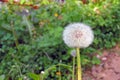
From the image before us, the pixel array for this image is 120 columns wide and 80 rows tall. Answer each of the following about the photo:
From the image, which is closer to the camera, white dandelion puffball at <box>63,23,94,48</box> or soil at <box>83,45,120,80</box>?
white dandelion puffball at <box>63,23,94,48</box>

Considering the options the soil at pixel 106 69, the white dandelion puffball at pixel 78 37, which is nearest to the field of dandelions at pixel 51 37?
the soil at pixel 106 69

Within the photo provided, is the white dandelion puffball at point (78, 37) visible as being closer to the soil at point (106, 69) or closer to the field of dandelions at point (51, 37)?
the field of dandelions at point (51, 37)

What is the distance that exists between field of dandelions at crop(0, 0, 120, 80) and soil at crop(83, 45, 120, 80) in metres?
0.06

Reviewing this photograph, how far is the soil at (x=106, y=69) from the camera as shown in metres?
4.24

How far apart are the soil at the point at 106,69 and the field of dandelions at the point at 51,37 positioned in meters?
0.06

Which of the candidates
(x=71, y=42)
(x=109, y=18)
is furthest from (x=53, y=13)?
(x=71, y=42)

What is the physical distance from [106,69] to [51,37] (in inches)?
26.1

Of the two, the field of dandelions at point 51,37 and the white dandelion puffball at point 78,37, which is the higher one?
the white dandelion puffball at point 78,37

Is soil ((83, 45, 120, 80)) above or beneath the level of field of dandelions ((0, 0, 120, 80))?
beneath

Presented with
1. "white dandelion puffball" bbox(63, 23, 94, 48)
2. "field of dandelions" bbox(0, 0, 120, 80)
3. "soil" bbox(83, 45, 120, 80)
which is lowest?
"soil" bbox(83, 45, 120, 80)

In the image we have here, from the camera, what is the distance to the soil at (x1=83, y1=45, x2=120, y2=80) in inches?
167

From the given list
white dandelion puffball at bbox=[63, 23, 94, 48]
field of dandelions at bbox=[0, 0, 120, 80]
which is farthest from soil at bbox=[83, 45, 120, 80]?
white dandelion puffball at bbox=[63, 23, 94, 48]

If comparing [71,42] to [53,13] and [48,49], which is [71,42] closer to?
[48,49]

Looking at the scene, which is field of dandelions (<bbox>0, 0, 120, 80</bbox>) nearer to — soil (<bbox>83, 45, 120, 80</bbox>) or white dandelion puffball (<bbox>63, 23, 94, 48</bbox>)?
soil (<bbox>83, 45, 120, 80</bbox>)
